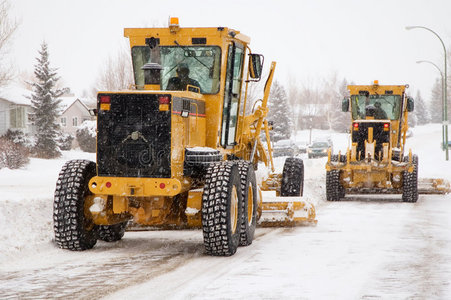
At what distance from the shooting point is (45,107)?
43875 mm

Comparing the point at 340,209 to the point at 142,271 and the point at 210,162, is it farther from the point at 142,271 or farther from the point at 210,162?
the point at 142,271

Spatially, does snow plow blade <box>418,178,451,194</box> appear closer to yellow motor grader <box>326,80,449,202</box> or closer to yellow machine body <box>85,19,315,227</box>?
yellow motor grader <box>326,80,449,202</box>

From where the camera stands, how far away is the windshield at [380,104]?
2012 cm

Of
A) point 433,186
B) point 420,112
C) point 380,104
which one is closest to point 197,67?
point 433,186

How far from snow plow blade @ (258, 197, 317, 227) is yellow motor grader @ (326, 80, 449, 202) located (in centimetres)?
598

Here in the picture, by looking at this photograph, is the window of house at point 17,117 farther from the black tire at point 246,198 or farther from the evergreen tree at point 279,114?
the black tire at point 246,198

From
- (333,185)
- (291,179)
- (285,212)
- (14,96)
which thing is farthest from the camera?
(14,96)

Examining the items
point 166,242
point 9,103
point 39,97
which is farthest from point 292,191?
point 9,103

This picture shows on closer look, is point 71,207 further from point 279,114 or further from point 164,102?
point 279,114

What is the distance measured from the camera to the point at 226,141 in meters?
10.8

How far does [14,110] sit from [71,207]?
4498 cm

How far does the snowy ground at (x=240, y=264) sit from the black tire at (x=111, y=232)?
0.14m

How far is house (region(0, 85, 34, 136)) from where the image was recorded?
48938 millimetres

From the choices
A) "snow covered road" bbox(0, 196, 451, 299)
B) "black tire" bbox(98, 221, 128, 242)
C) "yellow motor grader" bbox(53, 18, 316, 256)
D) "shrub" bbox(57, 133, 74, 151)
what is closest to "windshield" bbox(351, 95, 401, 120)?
"snow covered road" bbox(0, 196, 451, 299)
